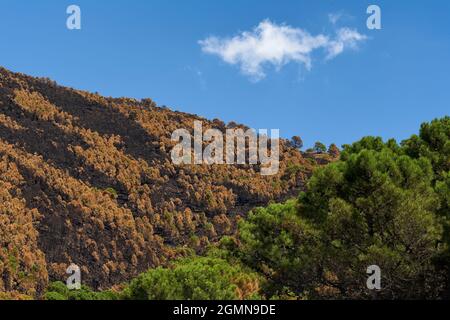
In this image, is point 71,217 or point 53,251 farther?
point 71,217

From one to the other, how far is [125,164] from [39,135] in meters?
15.0

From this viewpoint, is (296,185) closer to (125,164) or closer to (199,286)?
(125,164)

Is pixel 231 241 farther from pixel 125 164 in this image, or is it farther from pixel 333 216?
pixel 125 164

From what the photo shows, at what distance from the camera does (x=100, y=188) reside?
8938 cm

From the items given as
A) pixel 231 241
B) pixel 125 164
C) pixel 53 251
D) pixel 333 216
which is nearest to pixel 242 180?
pixel 125 164

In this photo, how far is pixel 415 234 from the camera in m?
15.3

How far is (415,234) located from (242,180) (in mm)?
84845

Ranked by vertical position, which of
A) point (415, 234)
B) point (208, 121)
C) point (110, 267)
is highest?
point (208, 121)

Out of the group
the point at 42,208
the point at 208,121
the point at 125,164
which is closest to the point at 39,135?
the point at 125,164

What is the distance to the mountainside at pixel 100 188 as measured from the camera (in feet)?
226

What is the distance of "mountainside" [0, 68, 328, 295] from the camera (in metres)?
69.0

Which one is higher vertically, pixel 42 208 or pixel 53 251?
pixel 42 208

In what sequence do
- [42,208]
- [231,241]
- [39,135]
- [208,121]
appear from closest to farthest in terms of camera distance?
[231,241]
[42,208]
[39,135]
[208,121]
